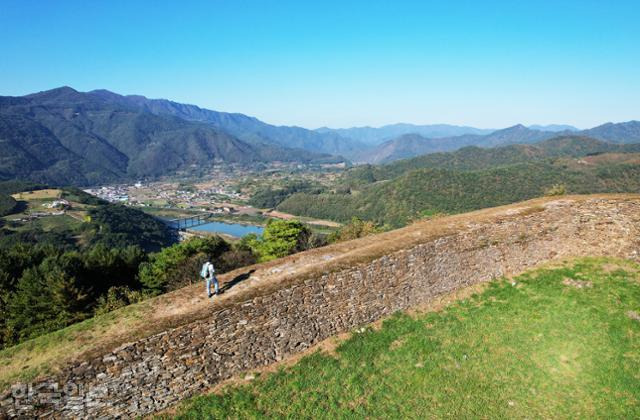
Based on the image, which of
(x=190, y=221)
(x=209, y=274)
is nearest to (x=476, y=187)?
(x=190, y=221)

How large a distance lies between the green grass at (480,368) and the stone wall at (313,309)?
744mm

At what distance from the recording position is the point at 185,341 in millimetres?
9672

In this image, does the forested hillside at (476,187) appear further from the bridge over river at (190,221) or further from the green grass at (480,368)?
the green grass at (480,368)

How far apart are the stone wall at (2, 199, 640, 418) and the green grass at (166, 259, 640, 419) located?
0.74 m

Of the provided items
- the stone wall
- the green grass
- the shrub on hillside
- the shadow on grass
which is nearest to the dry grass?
the shadow on grass

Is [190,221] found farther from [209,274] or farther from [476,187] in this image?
[209,274]

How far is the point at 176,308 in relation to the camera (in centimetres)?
1120

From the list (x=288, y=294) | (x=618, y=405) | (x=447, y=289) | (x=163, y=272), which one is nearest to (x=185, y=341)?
(x=288, y=294)

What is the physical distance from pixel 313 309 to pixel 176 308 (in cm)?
431

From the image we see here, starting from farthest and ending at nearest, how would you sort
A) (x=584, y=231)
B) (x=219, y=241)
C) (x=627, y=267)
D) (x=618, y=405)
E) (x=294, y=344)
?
1. (x=219, y=241)
2. (x=584, y=231)
3. (x=627, y=267)
4. (x=294, y=344)
5. (x=618, y=405)

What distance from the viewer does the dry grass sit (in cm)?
900

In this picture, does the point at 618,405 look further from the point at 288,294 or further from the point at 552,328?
the point at 288,294

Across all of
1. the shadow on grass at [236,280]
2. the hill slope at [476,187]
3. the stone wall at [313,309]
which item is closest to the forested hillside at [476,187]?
the hill slope at [476,187]

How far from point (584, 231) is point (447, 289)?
729cm
